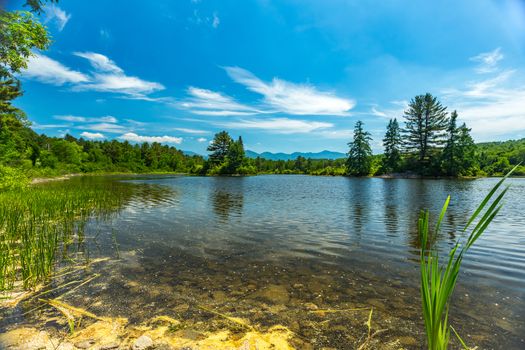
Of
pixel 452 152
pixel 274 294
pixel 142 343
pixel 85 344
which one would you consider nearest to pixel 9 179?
pixel 85 344

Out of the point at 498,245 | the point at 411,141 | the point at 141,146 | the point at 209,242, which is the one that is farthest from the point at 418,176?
the point at 141,146

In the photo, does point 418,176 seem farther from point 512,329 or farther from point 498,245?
point 512,329

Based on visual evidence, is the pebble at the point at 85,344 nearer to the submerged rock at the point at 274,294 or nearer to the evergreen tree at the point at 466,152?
the submerged rock at the point at 274,294

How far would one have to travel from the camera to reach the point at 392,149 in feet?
267

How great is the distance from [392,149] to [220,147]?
2440 inches

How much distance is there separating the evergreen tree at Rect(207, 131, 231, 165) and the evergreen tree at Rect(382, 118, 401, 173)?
56350 millimetres

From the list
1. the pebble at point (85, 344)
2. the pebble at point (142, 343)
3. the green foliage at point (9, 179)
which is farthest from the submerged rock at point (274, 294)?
the green foliage at point (9, 179)

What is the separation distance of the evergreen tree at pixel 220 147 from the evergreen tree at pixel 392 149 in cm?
5635

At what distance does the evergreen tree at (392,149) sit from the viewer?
79188mm

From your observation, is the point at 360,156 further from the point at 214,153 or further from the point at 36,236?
the point at 36,236

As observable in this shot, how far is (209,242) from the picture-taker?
12.0 meters

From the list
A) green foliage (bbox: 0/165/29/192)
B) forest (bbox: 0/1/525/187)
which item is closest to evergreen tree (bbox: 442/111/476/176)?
forest (bbox: 0/1/525/187)

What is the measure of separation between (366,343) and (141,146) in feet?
541

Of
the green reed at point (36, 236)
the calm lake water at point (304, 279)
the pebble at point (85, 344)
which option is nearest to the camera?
the pebble at point (85, 344)
